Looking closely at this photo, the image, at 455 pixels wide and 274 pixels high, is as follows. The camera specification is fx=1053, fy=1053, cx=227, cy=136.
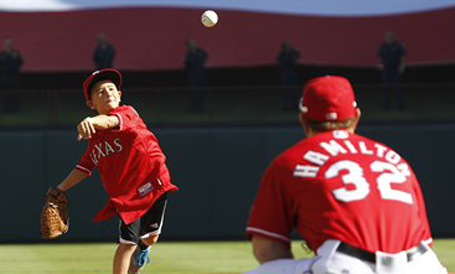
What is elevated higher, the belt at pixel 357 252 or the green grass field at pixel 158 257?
the belt at pixel 357 252

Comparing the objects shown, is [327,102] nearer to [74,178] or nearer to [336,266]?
[336,266]

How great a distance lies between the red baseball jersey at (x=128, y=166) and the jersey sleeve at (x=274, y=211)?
3157 mm

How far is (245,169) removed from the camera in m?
15.4

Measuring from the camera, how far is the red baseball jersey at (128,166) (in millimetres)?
7016

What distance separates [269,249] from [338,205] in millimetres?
316

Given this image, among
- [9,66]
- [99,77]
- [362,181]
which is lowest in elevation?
[362,181]

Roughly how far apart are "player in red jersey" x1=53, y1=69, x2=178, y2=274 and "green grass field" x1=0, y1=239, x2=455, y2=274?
312 cm

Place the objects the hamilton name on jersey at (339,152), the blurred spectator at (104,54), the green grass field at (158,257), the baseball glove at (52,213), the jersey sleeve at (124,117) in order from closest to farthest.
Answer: the hamilton name on jersey at (339,152), the jersey sleeve at (124,117), the baseball glove at (52,213), the green grass field at (158,257), the blurred spectator at (104,54)

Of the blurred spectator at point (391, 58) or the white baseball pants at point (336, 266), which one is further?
→ the blurred spectator at point (391, 58)

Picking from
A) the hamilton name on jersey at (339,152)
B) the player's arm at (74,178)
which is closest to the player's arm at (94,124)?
the player's arm at (74,178)

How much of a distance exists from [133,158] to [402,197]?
3.56 m

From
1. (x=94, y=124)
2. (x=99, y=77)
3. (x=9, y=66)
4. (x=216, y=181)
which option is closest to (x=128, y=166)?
(x=99, y=77)

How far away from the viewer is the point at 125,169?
711cm

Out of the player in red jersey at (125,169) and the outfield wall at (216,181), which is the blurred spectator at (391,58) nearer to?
the outfield wall at (216,181)
